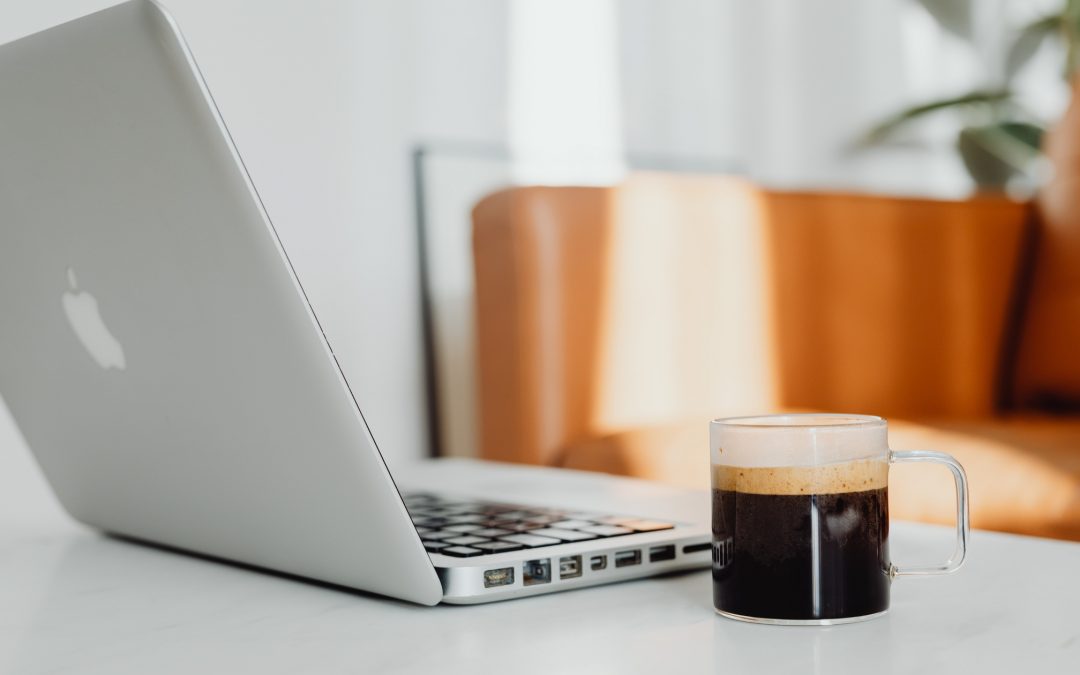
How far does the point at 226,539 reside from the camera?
0.65m

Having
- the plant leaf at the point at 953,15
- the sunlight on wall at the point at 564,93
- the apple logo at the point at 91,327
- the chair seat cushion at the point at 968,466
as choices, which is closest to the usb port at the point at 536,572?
the apple logo at the point at 91,327

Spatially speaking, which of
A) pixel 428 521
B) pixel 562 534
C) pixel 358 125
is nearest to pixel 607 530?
pixel 562 534

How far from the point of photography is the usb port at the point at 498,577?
549mm

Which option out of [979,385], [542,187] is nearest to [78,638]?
[542,187]

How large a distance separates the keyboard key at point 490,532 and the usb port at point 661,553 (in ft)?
0.26

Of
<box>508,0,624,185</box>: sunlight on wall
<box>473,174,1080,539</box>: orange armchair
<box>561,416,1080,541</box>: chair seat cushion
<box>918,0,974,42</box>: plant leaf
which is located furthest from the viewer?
<box>918,0,974,42</box>: plant leaf

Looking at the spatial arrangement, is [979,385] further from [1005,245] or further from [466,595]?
[466,595]

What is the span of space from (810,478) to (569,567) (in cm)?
14

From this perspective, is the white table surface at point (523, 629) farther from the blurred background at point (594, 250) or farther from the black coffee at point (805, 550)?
the blurred background at point (594, 250)

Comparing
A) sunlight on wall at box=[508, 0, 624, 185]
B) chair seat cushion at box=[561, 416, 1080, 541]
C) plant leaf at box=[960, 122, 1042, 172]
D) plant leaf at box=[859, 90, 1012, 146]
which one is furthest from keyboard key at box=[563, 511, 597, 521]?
Result: plant leaf at box=[960, 122, 1042, 172]

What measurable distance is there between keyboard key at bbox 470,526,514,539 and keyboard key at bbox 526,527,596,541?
0.05 ft

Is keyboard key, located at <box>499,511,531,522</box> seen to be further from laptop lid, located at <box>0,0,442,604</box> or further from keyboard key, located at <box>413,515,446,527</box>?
laptop lid, located at <box>0,0,442,604</box>

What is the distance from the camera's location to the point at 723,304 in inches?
64.8

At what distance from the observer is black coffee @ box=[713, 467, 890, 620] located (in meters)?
0.49
